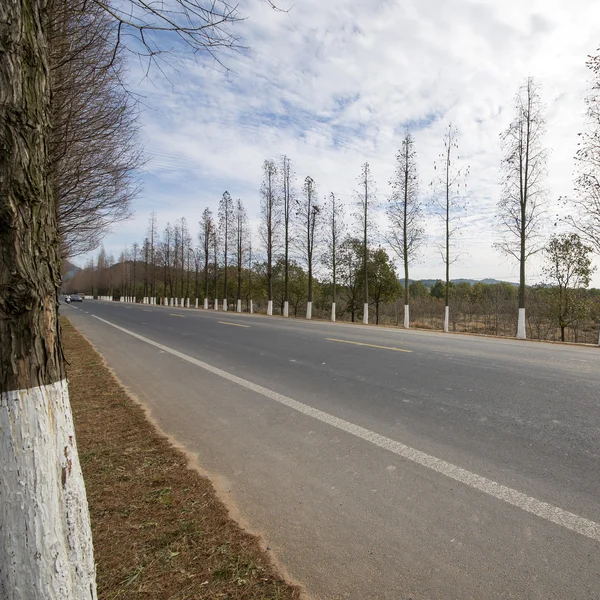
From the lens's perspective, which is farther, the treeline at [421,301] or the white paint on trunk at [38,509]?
the treeline at [421,301]

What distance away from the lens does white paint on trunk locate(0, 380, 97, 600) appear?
1521 millimetres

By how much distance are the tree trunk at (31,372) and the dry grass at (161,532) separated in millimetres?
535

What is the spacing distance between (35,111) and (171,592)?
8.04 feet

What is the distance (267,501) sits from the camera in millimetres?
2984

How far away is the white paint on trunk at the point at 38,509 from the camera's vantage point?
1521 mm

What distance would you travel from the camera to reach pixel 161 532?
249 centimetres

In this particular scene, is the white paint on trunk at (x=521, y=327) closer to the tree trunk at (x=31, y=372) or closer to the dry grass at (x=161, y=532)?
the dry grass at (x=161, y=532)

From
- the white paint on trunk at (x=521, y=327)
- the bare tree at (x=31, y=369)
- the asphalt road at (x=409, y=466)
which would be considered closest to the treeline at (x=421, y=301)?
the white paint on trunk at (x=521, y=327)

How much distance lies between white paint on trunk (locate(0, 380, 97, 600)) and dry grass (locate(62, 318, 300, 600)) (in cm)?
53

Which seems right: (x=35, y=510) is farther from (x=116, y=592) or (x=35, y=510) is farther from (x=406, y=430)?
(x=406, y=430)

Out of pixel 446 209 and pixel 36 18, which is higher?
pixel 446 209

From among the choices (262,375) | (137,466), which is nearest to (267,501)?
(137,466)

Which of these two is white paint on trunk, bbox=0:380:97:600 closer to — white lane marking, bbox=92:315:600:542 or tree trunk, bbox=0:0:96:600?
tree trunk, bbox=0:0:96:600

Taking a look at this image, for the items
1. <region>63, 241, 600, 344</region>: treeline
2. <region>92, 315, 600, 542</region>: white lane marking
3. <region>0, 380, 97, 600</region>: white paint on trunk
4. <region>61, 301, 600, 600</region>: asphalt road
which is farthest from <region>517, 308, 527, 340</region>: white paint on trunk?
<region>0, 380, 97, 600</region>: white paint on trunk
